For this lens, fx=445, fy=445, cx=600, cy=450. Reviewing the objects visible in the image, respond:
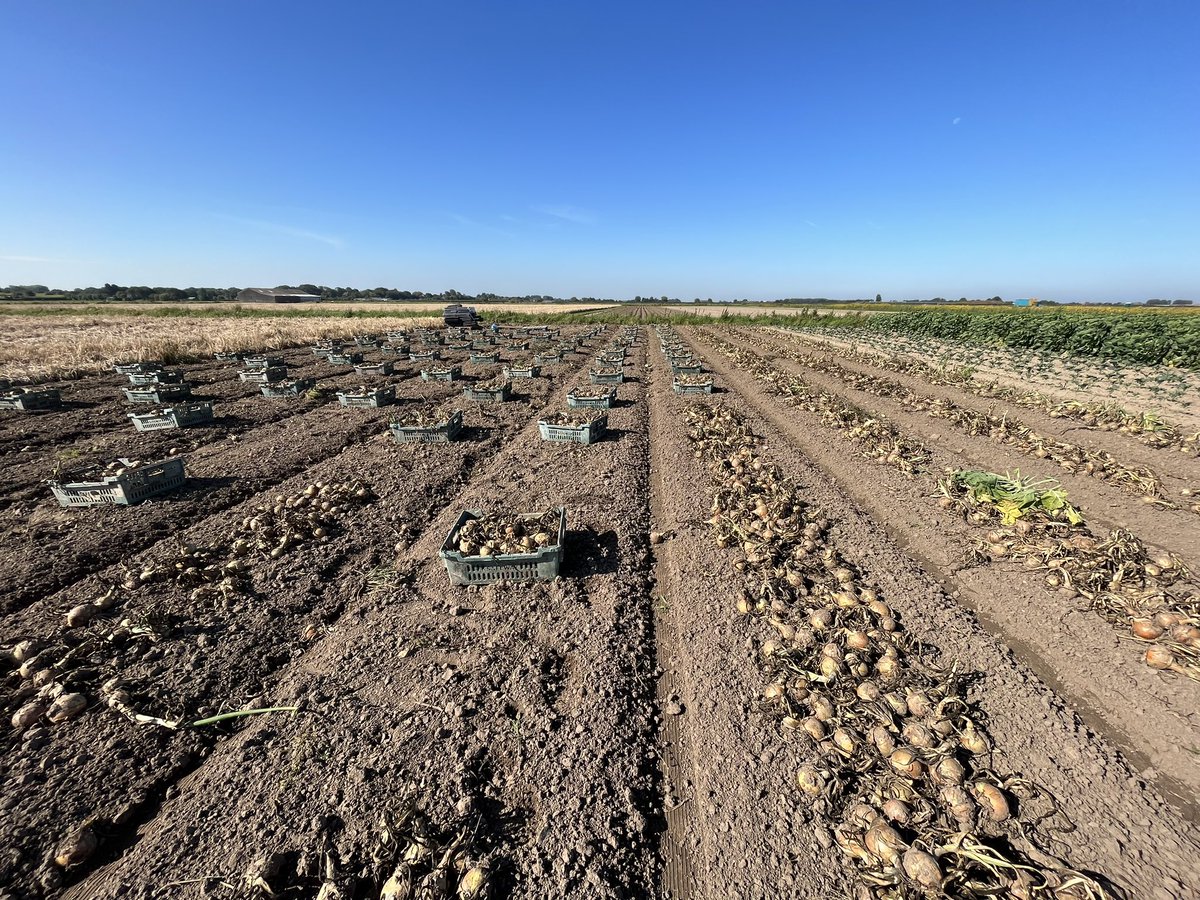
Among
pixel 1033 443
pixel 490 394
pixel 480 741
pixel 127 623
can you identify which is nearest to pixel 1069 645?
pixel 480 741

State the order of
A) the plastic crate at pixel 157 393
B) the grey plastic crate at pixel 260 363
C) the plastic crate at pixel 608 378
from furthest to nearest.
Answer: the grey plastic crate at pixel 260 363 < the plastic crate at pixel 608 378 < the plastic crate at pixel 157 393

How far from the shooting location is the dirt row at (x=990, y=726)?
108 inches

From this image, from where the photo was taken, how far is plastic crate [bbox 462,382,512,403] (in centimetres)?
1505

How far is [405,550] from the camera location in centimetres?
630

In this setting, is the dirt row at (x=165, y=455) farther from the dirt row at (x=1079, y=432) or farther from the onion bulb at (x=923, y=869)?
the dirt row at (x=1079, y=432)

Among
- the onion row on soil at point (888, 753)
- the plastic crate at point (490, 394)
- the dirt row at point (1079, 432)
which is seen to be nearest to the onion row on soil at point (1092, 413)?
the dirt row at point (1079, 432)

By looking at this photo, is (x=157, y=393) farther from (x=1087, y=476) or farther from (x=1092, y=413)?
(x=1092, y=413)

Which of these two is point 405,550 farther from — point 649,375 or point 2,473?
point 649,375

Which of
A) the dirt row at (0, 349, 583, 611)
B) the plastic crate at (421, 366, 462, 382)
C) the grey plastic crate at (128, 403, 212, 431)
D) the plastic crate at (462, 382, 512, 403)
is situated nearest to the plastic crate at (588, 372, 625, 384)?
the dirt row at (0, 349, 583, 611)

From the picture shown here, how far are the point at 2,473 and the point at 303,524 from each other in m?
7.64

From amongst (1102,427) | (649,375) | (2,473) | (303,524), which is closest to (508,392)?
(649,375)

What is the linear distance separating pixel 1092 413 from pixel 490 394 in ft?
55.9

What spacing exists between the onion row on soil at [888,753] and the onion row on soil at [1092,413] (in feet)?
33.1

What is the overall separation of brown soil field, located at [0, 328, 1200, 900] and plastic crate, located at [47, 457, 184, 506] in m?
0.19
